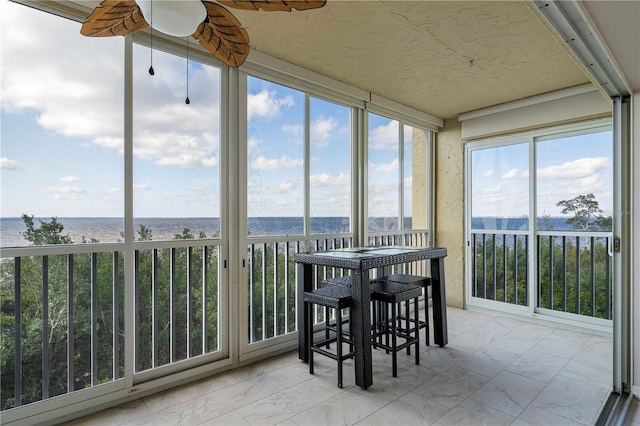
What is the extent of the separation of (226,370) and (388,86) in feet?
10.3

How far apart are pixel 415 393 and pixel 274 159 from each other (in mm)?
2230

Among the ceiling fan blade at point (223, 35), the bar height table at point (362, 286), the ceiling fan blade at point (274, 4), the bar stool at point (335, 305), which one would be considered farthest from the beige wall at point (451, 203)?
the ceiling fan blade at point (274, 4)

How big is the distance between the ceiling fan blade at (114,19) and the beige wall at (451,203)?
165 inches

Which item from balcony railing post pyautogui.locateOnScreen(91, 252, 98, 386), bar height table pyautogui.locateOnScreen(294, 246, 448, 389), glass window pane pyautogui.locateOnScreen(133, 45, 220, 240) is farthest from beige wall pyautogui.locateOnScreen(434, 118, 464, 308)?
balcony railing post pyautogui.locateOnScreen(91, 252, 98, 386)

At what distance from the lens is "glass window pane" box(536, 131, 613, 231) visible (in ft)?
12.3

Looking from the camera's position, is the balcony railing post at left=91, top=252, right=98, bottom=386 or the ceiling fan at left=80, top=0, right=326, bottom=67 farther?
the balcony railing post at left=91, top=252, right=98, bottom=386

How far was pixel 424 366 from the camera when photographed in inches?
116

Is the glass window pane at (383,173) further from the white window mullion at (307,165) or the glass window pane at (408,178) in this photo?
the white window mullion at (307,165)

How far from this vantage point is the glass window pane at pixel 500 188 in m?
4.33

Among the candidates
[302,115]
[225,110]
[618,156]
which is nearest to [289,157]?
[302,115]

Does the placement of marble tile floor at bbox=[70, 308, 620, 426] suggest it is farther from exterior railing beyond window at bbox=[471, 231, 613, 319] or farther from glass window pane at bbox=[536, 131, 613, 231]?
glass window pane at bbox=[536, 131, 613, 231]

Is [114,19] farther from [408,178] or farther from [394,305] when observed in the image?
[408,178]

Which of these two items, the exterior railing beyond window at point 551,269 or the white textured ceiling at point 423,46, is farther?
the exterior railing beyond window at point 551,269

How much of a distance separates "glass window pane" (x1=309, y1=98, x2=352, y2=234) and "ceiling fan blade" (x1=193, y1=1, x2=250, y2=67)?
1.77 metres
